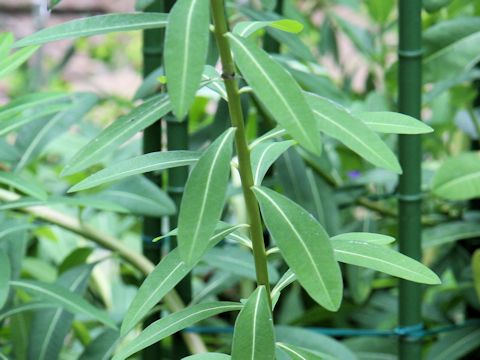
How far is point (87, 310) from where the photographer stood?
988 mm

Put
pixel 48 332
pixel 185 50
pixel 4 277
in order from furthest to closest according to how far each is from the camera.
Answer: pixel 48 332, pixel 4 277, pixel 185 50

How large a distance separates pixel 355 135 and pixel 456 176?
61 cm

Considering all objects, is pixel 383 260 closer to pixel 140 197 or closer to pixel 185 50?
pixel 185 50

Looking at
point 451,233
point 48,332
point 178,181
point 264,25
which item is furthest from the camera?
point 451,233

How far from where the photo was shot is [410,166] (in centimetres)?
118

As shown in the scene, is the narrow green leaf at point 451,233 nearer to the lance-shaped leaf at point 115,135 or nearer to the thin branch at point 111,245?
the thin branch at point 111,245

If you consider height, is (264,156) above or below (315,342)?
above

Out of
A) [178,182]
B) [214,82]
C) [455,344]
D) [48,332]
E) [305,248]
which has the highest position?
[214,82]

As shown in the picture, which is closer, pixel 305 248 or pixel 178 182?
pixel 305 248

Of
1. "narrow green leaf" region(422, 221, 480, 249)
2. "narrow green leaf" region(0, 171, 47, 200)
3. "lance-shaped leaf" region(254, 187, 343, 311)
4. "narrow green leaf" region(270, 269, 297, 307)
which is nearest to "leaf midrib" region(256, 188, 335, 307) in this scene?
"lance-shaped leaf" region(254, 187, 343, 311)

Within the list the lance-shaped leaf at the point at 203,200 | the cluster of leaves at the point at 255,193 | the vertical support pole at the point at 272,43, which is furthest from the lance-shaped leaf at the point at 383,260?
the vertical support pole at the point at 272,43

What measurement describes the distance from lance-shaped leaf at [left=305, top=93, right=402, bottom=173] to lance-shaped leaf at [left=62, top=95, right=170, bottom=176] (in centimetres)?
12

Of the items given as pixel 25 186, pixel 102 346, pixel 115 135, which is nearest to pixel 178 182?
pixel 102 346

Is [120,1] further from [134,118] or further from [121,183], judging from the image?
[134,118]
